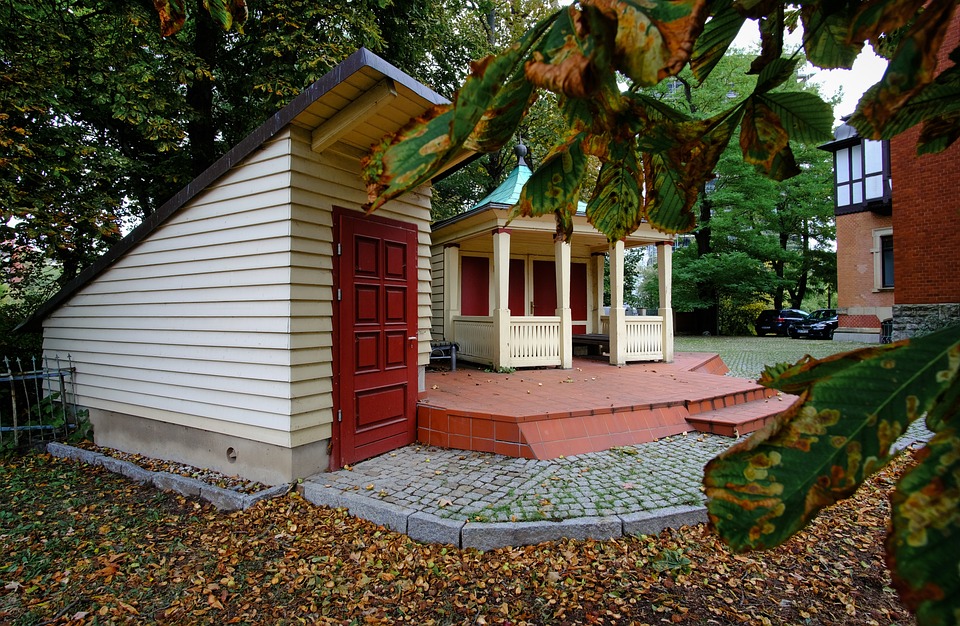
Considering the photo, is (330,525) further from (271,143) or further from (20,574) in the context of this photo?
(271,143)

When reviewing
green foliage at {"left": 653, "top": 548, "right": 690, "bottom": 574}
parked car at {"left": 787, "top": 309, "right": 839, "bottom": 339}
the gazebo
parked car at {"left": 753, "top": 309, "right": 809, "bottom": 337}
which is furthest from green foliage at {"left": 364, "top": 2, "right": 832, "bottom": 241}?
parked car at {"left": 753, "top": 309, "right": 809, "bottom": 337}

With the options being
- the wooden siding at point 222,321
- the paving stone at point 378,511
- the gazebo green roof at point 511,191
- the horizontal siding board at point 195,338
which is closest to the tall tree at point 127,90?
the horizontal siding board at point 195,338

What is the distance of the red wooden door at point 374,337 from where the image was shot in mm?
4582

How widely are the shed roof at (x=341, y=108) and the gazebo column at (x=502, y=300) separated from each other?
4192 mm

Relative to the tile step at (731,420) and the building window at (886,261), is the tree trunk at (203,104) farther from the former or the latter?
the building window at (886,261)

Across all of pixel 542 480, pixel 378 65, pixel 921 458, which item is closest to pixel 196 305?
pixel 378 65

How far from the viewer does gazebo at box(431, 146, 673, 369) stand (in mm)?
8805

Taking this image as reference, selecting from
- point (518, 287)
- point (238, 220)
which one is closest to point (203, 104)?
point (238, 220)

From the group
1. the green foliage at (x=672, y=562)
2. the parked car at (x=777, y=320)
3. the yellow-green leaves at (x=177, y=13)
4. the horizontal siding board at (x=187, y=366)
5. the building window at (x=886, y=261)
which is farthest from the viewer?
the parked car at (x=777, y=320)

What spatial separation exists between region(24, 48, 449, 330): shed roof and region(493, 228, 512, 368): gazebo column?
4192mm

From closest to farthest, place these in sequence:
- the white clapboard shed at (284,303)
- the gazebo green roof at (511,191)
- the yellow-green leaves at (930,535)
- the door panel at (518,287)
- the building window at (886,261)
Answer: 1. the yellow-green leaves at (930,535)
2. the white clapboard shed at (284,303)
3. the gazebo green roof at (511,191)
4. the door panel at (518,287)
5. the building window at (886,261)

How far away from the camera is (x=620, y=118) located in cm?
78

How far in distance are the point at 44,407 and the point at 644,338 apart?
401 inches

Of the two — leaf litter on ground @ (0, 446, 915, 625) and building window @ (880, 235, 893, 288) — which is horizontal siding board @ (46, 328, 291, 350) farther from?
building window @ (880, 235, 893, 288)
